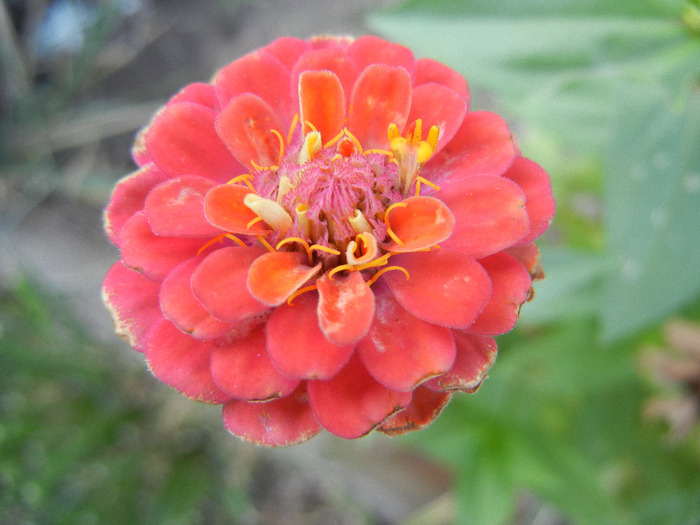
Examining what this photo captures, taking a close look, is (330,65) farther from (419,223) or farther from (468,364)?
(468,364)

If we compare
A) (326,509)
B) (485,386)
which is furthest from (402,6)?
(326,509)

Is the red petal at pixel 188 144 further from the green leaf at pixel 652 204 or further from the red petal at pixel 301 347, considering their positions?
the green leaf at pixel 652 204

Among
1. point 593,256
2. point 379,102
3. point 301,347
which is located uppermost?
point 379,102

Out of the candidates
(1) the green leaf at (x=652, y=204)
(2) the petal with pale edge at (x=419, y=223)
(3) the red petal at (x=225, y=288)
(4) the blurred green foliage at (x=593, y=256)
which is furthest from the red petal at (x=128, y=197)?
(1) the green leaf at (x=652, y=204)

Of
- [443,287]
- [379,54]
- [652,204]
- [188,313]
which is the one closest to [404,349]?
[443,287]

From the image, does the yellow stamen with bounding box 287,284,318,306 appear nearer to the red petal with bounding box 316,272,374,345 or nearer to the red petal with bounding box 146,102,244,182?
the red petal with bounding box 316,272,374,345
